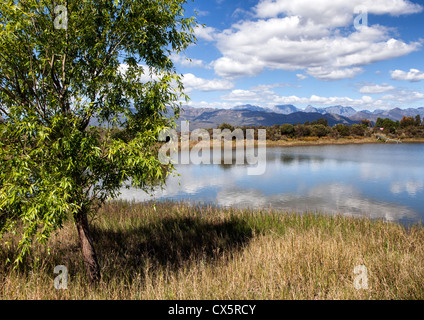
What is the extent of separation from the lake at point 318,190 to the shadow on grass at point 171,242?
8.95 feet

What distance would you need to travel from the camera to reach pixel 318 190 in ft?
87.7

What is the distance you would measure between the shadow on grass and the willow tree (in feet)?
7.61

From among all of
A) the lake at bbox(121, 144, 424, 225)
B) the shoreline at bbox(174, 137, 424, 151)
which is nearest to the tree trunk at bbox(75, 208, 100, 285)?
the lake at bbox(121, 144, 424, 225)

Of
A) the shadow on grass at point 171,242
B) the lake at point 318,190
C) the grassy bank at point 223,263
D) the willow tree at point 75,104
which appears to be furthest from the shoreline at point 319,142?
the willow tree at point 75,104

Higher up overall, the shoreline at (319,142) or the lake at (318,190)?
the shoreline at (319,142)

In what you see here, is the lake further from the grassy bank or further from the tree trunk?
the tree trunk

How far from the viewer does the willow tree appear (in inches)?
218

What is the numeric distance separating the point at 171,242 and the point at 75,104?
7.09m

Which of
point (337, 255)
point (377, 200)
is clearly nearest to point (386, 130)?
point (377, 200)

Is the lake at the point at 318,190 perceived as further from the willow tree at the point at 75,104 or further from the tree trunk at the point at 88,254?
the willow tree at the point at 75,104

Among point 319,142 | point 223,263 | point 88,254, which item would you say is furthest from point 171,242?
point 319,142

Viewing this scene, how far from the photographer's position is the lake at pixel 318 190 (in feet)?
67.2

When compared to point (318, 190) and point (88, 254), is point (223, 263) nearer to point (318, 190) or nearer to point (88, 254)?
point (88, 254)
